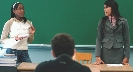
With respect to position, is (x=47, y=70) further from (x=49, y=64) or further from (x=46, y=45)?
(x=46, y=45)

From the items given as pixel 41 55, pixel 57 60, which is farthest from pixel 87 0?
pixel 57 60

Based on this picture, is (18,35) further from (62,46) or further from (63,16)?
(62,46)

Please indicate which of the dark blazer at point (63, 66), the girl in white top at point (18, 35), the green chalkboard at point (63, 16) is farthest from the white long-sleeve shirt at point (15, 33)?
the dark blazer at point (63, 66)

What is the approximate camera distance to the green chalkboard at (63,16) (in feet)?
14.9

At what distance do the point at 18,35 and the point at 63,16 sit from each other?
3.40 ft

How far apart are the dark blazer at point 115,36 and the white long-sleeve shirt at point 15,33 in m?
1.05

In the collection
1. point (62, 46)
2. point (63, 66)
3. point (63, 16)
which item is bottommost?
point (63, 66)

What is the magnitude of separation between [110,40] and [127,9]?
3.45ft

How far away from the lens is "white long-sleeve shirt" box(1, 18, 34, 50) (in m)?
3.82

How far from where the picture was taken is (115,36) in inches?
145

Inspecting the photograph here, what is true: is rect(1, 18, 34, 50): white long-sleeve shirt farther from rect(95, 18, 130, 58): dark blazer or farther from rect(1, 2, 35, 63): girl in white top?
rect(95, 18, 130, 58): dark blazer

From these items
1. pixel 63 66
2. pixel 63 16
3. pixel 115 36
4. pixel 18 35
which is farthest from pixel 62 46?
pixel 63 16

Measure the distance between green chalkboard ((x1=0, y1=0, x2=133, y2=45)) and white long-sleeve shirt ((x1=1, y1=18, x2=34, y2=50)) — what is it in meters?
0.69

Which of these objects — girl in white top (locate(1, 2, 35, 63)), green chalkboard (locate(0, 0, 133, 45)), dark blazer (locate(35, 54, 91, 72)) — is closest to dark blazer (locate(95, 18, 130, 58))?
green chalkboard (locate(0, 0, 133, 45))
